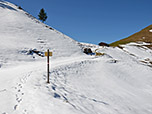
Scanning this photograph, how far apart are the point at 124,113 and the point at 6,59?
15.4 metres

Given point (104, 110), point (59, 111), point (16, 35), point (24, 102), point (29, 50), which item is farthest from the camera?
point (16, 35)

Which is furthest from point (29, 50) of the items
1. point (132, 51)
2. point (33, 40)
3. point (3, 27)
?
point (132, 51)

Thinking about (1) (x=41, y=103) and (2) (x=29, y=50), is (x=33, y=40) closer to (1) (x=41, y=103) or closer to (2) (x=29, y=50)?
(2) (x=29, y=50)

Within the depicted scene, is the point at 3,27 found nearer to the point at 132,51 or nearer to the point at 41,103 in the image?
the point at 41,103

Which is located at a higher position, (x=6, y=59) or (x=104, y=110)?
(x=6, y=59)

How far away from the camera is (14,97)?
4828mm

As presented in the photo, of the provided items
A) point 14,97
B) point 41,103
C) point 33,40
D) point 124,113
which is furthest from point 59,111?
point 33,40

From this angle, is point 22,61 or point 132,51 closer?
point 22,61

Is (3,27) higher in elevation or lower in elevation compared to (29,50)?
higher

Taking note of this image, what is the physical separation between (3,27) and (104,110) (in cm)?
2791

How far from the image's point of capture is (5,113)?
12.1 ft

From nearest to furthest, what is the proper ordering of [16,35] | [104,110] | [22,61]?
1. [104,110]
2. [22,61]
3. [16,35]

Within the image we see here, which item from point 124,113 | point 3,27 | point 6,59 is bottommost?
point 124,113

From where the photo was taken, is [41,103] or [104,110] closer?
[41,103]
